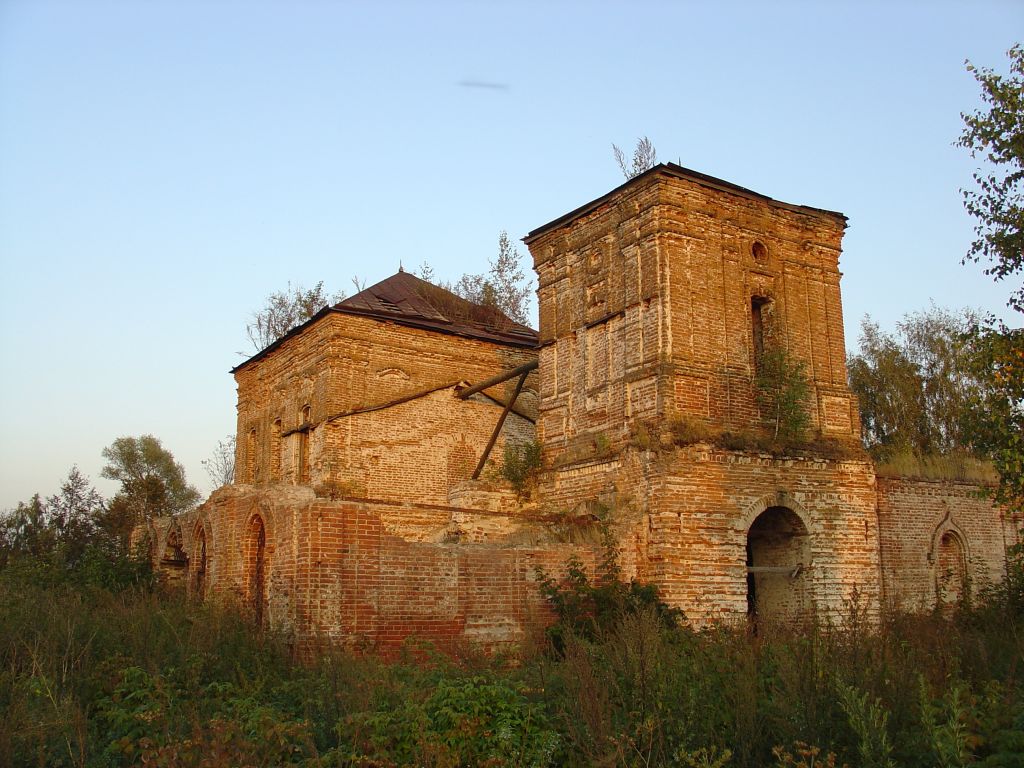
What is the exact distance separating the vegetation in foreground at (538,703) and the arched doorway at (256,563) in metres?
2.61

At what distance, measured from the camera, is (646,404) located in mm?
13367

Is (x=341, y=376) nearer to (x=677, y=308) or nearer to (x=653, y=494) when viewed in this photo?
(x=677, y=308)

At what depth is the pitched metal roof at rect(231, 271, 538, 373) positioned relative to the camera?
64.9 feet

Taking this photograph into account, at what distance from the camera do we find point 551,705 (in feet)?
22.4

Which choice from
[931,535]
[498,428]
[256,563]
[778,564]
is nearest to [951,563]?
[931,535]

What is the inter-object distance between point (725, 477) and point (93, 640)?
28.2ft

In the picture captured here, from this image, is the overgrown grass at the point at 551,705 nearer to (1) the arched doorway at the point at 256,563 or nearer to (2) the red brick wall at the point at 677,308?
(1) the arched doorway at the point at 256,563

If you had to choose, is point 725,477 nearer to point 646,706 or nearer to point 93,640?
point 646,706

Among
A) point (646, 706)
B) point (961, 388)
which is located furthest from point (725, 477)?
point (961, 388)

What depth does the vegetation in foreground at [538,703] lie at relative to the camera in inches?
218

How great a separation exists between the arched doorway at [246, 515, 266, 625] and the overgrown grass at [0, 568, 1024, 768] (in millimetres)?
2885

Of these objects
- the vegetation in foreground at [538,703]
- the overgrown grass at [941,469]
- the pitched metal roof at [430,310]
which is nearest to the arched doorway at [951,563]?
the overgrown grass at [941,469]

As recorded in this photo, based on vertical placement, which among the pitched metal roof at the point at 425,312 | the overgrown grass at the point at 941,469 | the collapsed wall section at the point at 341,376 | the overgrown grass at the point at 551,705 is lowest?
the overgrown grass at the point at 551,705

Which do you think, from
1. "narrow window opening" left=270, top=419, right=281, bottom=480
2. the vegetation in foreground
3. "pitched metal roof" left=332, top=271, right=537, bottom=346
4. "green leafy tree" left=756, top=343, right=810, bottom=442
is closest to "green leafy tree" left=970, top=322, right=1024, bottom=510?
the vegetation in foreground
